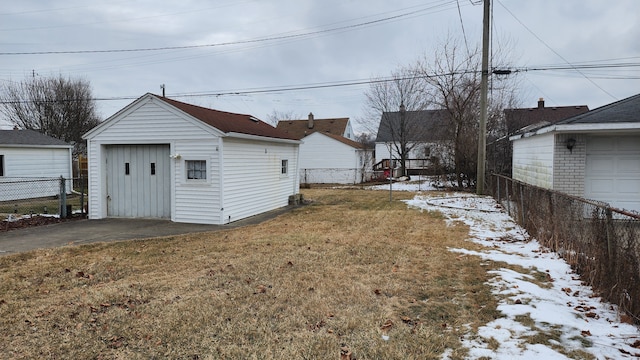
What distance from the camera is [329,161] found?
32.2 metres

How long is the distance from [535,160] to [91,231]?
13617 mm

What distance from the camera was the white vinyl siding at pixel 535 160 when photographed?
11173 millimetres

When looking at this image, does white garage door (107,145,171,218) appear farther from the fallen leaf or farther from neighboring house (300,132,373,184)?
neighboring house (300,132,373,184)

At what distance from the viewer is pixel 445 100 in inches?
889

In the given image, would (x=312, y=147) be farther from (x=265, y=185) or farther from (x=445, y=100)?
(x=265, y=185)

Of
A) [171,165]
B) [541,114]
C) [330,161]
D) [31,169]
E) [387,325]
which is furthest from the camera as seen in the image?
[541,114]

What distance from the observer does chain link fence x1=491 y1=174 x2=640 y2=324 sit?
4176 mm

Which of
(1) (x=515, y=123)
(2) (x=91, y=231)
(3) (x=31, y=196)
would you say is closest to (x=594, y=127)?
(2) (x=91, y=231)

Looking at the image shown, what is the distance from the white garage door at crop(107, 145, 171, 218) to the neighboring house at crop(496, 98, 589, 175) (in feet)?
37.1

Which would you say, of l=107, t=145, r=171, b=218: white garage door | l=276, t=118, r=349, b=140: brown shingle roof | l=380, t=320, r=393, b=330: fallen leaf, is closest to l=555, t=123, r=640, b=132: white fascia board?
l=380, t=320, r=393, b=330: fallen leaf

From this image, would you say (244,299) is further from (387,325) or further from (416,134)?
(416,134)

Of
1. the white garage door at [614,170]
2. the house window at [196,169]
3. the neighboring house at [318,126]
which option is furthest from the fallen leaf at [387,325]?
the neighboring house at [318,126]

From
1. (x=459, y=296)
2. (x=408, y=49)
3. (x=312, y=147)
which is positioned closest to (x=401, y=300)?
(x=459, y=296)

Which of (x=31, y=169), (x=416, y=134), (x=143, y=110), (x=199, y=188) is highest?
(x=416, y=134)
